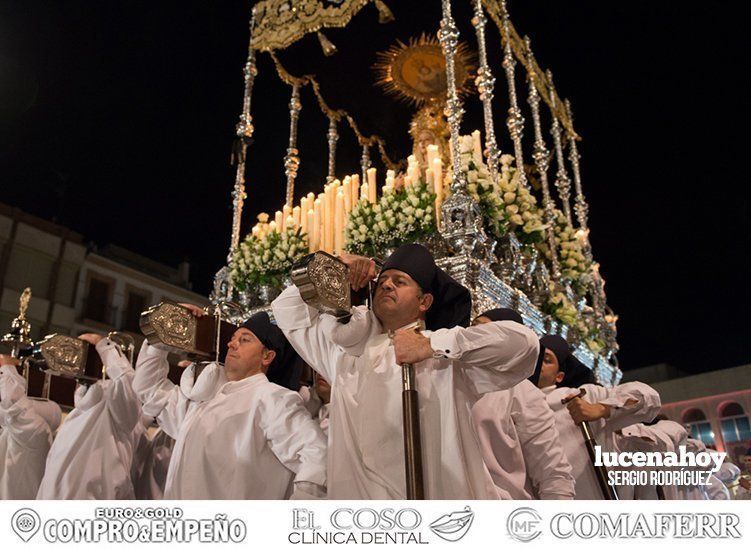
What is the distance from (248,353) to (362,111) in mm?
5058

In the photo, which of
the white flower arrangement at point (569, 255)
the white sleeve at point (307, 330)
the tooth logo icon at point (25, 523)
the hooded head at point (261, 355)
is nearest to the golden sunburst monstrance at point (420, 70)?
the white flower arrangement at point (569, 255)

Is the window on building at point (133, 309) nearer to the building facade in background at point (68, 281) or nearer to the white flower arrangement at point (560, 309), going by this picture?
the building facade in background at point (68, 281)

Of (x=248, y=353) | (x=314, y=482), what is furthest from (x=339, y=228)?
(x=314, y=482)

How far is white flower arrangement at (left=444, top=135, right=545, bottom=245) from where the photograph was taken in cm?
499

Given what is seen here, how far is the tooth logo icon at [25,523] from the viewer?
6.41 feet

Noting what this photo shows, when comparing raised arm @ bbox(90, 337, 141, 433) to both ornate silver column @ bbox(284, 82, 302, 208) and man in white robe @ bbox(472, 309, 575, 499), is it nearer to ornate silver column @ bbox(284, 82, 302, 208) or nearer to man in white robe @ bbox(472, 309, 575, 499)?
man in white robe @ bbox(472, 309, 575, 499)

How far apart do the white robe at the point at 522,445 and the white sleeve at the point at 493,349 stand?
0.62 m

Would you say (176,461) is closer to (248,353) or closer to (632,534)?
(248,353)

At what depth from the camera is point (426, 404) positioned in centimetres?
226

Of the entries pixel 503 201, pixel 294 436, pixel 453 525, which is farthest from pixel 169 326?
pixel 503 201

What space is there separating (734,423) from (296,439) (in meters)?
7.15

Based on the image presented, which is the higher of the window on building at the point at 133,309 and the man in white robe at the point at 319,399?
the window on building at the point at 133,309

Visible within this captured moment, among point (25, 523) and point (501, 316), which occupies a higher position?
point (501, 316)

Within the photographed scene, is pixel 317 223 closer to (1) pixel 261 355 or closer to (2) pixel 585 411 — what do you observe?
(1) pixel 261 355
